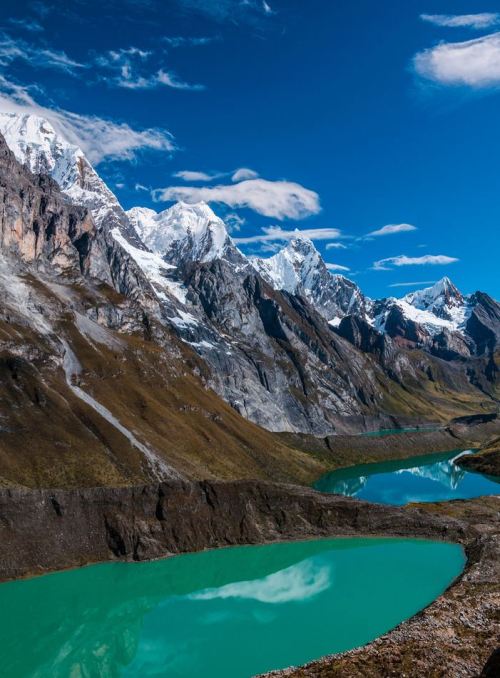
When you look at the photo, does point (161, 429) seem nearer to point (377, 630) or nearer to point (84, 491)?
point (84, 491)

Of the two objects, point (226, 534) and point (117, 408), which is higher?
point (117, 408)

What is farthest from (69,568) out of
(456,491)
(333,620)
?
(456,491)

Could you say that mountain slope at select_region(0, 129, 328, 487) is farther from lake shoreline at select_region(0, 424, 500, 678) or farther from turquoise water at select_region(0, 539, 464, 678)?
turquoise water at select_region(0, 539, 464, 678)

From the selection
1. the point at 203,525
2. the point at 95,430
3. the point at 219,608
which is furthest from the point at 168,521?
the point at 95,430

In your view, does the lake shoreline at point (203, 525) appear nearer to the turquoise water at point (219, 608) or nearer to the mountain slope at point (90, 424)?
the turquoise water at point (219, 608)

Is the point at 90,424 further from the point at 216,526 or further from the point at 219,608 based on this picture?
the point at 219,608

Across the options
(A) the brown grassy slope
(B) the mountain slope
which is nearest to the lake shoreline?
(B) the mountain slope
